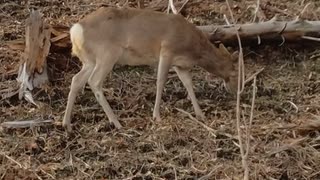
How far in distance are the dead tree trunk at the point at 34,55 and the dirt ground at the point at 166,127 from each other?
0.46 ft

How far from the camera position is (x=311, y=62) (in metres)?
9.99

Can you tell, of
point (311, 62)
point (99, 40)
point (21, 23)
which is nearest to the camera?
point (99, 40)

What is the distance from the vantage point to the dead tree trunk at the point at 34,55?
29.2ft

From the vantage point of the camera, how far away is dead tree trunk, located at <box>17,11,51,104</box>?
8.91m

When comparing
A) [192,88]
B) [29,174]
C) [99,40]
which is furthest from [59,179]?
[192,88]

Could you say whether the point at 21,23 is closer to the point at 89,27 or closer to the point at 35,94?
the point at 35,94

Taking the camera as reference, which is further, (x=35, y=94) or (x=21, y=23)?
(x=21, y=23)

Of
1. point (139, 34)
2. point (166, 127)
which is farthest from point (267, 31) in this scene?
point (166, 127)

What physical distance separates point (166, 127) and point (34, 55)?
6.55 ft

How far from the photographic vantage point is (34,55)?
9016 millimetres

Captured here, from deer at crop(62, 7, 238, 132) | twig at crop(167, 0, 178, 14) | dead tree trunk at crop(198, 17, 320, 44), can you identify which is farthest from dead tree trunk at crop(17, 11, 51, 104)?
dead tree trunk at crop(198, 17, 320, 44)

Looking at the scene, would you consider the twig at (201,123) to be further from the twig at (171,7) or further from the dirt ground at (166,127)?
the twig at (171,7)

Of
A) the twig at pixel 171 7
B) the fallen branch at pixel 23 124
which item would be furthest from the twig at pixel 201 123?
the twig at pixel 171 7

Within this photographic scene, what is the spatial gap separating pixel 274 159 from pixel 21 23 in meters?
5.05
